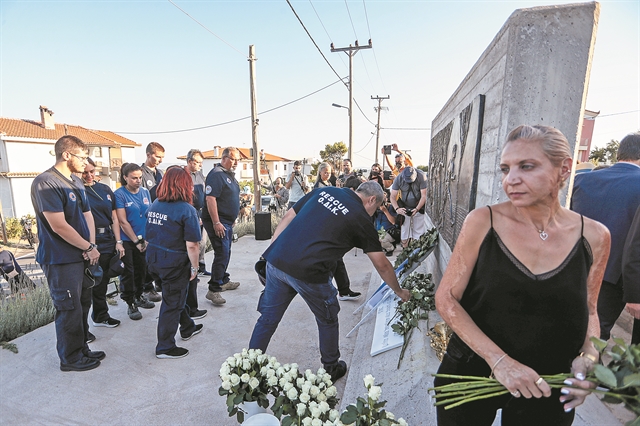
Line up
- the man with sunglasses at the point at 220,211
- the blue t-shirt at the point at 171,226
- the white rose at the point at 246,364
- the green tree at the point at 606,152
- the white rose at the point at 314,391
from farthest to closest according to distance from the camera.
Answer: the green tree at the point at 606,152 < the man with sunglasses at the point at 220,211 < the blue t-shirt at the point at 171,226 < the white rose at the point at 246,364 < the white rose at the point at 314,391

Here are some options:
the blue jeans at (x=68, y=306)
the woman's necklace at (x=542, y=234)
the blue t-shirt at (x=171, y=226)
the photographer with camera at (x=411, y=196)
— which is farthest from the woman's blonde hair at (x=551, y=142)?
the photographer with camera at (x=411, y=196)

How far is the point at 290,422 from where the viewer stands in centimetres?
183

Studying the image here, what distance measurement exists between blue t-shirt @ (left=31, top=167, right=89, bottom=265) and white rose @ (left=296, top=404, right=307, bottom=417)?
8.04ft

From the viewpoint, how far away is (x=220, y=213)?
4.99 metres

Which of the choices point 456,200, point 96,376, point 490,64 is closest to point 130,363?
point 96,376

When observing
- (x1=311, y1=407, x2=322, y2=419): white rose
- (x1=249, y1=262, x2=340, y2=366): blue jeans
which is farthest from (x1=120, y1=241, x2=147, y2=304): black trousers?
(x1=311, y1=407, x2=322, y2=419): white rose

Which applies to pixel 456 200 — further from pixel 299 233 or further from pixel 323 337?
pixel 323 337

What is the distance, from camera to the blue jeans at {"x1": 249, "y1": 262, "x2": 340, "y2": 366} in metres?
2.79

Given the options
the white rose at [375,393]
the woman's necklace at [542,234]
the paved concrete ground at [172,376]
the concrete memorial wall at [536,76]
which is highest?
the concrete memorial wall at [536,76]

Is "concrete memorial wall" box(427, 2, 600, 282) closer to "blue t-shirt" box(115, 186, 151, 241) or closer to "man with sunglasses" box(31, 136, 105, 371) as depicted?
"man with sunglasses" box(31, 136, 105, 371)

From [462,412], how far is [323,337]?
164cm

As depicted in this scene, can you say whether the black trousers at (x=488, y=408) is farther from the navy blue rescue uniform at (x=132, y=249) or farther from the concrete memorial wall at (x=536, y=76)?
the navy blue rescue uniform at (x=132, y=249)

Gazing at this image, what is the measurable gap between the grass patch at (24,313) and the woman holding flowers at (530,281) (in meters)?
4.74

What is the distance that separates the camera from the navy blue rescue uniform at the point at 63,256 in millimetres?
2816
